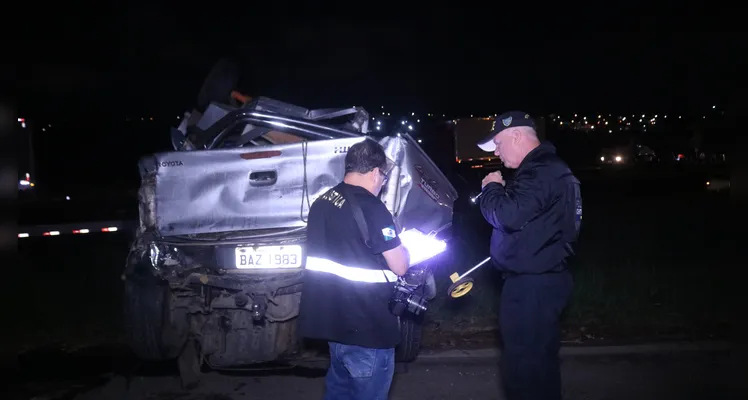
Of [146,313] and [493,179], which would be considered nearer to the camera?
[493,179]

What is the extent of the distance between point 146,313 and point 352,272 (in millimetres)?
2511

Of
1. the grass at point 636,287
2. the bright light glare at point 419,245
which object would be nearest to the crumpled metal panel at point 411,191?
the bright light glare at point 419,245

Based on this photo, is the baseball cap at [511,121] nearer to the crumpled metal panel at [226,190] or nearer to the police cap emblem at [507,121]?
the police cap emblem at [507,121]

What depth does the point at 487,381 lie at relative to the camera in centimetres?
588

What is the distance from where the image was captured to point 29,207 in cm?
2462

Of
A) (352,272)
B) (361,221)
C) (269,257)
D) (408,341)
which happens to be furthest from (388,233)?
(408,341)

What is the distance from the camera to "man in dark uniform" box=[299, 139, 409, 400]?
11.8ft

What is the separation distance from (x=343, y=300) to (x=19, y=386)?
3.94 m

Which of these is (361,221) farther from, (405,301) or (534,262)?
(534,262)

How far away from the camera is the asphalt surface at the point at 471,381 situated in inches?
221

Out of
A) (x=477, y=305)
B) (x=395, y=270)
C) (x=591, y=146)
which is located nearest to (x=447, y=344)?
(x=477, y=305)

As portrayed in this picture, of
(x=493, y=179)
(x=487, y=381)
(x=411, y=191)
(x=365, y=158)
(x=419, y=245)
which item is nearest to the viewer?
(x=365, y=158)

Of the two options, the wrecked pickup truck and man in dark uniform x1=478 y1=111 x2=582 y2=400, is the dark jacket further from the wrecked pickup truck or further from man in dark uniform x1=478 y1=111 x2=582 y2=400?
the wrecked pickup truck

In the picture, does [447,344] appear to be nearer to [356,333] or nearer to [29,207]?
[356,333]
